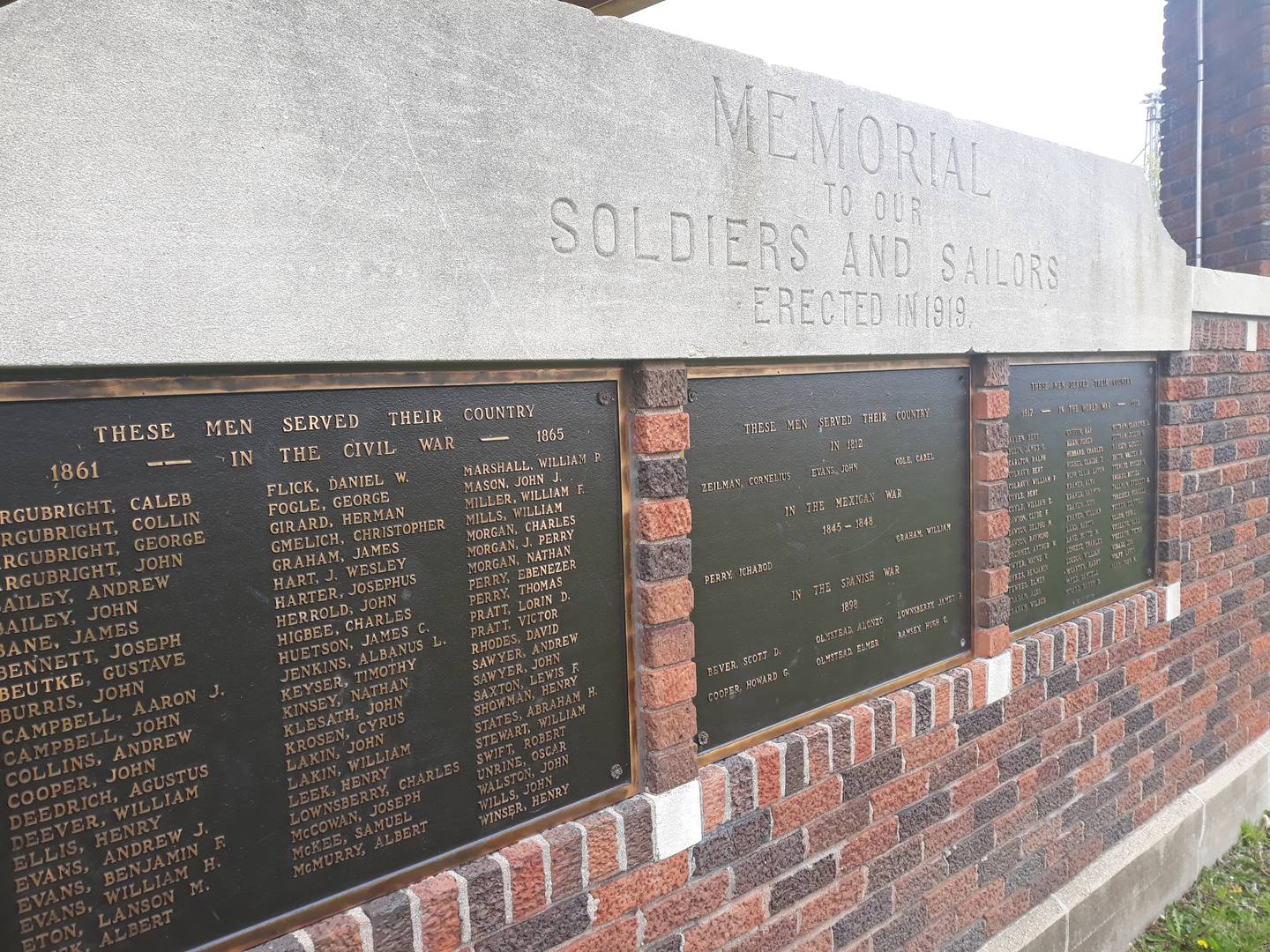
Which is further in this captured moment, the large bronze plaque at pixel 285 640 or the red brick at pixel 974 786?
the red brick at pixel 974 786

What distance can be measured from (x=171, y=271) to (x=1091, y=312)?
3663mm

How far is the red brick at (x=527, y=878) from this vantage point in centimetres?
223

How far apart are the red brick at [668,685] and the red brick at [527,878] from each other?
0.49m

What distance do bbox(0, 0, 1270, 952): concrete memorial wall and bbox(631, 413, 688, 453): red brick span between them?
0.01 metres

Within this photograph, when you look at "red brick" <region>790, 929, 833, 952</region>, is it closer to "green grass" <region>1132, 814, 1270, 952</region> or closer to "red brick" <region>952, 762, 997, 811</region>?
"red brick" <region>952, 762, 997, 811</region>

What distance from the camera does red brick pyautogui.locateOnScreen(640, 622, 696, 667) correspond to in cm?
252

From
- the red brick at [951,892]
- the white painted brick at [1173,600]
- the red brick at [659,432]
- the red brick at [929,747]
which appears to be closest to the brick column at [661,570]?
the red brick at [659,432]

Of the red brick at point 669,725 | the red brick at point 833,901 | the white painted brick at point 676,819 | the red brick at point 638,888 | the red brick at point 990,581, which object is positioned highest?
the red brick at point 990,581

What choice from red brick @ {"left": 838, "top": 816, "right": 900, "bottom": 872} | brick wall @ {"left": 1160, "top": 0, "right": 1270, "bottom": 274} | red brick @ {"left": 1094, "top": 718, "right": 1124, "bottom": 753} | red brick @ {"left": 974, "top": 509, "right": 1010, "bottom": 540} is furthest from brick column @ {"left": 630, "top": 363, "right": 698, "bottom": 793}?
brick wall @ {"left": 1160, "top": 0, "right": 1270, "bottom": 274}

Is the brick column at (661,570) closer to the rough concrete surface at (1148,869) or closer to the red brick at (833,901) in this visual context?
the red brick at (833,901)

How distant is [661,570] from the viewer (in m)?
2.53

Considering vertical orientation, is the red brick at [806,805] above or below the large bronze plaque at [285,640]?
below

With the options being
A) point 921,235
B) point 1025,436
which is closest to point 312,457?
point 921,235

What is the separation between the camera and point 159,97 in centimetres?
167
